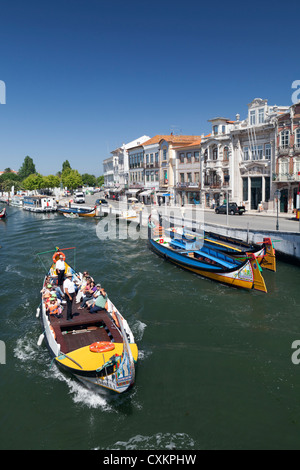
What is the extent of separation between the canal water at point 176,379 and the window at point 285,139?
22.2 metres

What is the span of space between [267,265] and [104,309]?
1350cm

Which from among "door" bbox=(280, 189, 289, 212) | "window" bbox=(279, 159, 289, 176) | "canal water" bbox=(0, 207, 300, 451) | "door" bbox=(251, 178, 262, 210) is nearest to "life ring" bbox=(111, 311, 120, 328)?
"canal water" bbox=(0, 207, 300, 451)

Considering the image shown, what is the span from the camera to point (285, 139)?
37906 mm

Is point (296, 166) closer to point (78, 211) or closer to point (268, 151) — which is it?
point (268, 151)

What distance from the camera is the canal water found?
9414 millimetres

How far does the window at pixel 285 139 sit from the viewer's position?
1484 inches

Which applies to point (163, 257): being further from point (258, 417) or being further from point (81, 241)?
point (258, 417)

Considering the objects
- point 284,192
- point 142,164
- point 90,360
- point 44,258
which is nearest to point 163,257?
point 44,258

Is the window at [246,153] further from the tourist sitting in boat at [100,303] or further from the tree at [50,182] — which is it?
the tree at [50,182]

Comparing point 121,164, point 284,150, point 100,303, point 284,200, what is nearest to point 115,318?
point 100,303

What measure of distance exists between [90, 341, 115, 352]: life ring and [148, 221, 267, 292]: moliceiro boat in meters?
10.4

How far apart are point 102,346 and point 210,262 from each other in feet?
44.0

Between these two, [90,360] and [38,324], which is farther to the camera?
[38,324]

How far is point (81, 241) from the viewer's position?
117 feet
